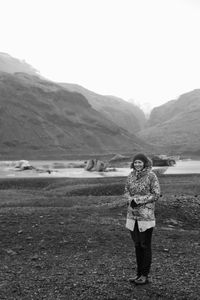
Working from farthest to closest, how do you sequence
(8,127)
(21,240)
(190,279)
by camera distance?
(8,127) < (21,240) < (190,279)

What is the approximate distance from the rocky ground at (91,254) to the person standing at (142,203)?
0.97 metres

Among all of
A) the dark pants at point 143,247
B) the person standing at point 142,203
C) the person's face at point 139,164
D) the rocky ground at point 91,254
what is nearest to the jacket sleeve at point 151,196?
the person standing at point 142,203

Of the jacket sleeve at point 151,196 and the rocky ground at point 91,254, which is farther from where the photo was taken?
the rocky ground at point 91,254

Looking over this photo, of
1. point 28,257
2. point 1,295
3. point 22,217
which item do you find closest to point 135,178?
point 1,295

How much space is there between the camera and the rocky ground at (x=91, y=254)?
10.4 metres

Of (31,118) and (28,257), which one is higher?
(31,118)

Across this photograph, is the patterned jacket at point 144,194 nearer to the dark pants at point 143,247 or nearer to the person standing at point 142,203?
the person standing at point 142,203

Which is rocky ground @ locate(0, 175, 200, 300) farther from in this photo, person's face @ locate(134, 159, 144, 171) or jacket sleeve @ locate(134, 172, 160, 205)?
person's face @ locate(134, 159, 144, 171)

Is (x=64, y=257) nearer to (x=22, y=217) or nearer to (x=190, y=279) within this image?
(x=190, y=279)

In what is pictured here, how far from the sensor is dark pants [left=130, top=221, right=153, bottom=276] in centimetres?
1034

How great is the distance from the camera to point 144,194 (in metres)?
10.3

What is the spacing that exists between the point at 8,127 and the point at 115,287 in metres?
175

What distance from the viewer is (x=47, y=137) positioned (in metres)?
184

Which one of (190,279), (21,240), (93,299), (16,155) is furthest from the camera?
(16,155)
